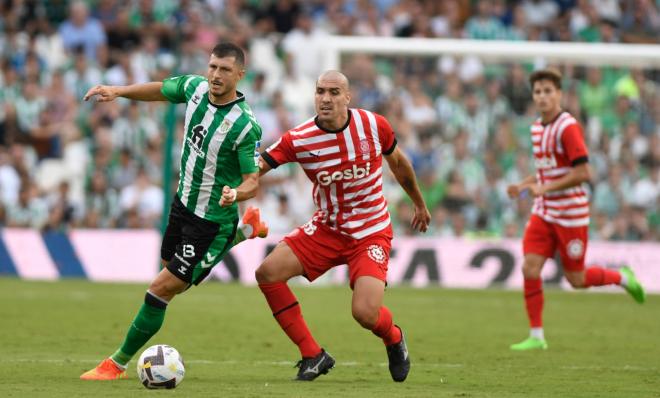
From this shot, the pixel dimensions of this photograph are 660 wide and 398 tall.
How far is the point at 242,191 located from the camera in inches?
339

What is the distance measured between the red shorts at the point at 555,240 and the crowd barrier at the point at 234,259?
25.1 feet

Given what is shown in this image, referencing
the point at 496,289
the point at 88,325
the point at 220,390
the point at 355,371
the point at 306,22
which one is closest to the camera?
the point at 220,390

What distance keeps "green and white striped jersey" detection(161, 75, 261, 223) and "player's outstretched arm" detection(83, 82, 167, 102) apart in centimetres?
7

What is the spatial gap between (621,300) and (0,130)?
432 inches

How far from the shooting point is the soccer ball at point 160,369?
847cm

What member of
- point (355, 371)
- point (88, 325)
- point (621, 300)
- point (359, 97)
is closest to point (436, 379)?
point (355, 371)

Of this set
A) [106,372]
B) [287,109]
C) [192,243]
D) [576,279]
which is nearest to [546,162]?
[576,279]

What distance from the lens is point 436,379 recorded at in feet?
31.1

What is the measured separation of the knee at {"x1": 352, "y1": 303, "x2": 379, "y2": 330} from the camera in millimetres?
8961

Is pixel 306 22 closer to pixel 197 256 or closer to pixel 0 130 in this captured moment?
pixel 0 130

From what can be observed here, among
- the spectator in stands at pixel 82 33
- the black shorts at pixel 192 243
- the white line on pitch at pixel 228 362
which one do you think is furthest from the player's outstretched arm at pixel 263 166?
the spectator in stands at pixel 82 33

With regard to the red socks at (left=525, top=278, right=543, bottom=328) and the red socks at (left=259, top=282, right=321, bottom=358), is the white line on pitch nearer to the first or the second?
the red socks at (left=259, top=282, right=321, bottom=358)

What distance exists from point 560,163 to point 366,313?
396 cm

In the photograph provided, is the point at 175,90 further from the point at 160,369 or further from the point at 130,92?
the point at 160,369
